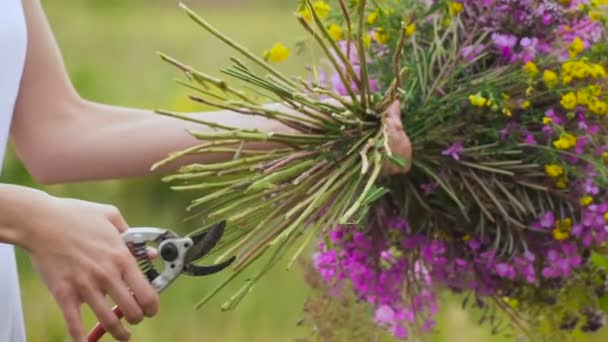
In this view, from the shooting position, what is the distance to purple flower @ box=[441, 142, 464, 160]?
2.20 meters

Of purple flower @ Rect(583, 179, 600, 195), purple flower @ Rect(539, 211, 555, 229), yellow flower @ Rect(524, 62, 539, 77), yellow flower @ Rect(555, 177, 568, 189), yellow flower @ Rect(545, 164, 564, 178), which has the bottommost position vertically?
purple flower @ Rect(539, 211, 555, 229)

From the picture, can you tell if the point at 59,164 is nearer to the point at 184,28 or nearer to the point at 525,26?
the point at 525,26

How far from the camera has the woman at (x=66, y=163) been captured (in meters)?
1.44

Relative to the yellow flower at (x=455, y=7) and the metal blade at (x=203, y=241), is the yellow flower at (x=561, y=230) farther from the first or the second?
the metal blade at (x=203, y=241)

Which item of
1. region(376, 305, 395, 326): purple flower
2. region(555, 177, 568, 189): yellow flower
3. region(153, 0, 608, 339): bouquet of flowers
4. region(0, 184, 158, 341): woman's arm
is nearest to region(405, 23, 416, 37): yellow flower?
region(153, 0, 608, 339): bouquet of flowers

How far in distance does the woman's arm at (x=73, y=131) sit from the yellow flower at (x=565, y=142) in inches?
17.7

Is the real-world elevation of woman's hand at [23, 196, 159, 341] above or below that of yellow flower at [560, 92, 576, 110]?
above

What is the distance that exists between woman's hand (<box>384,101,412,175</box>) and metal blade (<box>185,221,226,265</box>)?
50 centimetres

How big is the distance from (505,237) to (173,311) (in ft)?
7.46

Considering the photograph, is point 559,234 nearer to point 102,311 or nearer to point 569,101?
point 569,101

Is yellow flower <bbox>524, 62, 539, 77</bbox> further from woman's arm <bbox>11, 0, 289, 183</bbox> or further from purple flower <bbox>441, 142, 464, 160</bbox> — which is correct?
woman's arm <bbox>11, 0, 289, 183</bbox>

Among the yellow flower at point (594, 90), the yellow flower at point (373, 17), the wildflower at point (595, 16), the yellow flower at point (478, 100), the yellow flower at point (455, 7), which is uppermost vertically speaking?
the yellow flower at point (373, 17)

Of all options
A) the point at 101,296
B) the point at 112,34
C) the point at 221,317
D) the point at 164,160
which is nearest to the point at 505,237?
the point at 164,160

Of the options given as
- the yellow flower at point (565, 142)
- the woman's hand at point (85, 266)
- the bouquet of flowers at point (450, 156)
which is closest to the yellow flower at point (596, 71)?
the bouquet of flowers at point (450, 156)
